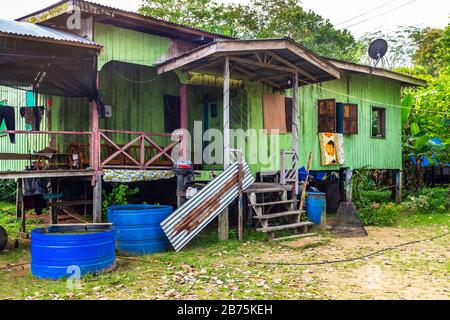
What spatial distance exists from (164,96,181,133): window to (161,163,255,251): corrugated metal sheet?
401 cm

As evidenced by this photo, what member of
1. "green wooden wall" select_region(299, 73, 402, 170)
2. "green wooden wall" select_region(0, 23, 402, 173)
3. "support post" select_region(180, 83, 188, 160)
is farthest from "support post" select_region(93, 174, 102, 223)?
"green wooden wall" select_region(299, 73, 402, 170)

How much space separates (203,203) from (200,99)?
5.14 metres

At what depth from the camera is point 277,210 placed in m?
11.8

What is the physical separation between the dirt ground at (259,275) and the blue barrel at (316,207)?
1738 millimetres

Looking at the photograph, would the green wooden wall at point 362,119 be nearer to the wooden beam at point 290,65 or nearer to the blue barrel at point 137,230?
the wooden beam at point 290,65

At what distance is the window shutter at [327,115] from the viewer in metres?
14.1

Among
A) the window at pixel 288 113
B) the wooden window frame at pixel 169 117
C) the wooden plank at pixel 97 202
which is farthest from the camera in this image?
the window at pixel 288 113

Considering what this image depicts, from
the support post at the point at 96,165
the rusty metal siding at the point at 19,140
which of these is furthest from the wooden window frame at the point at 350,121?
the rusty metal siding at the point at 19,140

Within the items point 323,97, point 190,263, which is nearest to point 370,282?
point 190,263

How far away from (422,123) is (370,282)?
1239 cm

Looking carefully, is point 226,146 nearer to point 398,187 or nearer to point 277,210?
point 277,210

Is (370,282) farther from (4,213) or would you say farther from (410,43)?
(410,43)

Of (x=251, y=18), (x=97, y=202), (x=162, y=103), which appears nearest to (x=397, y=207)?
(x=162, y=103)

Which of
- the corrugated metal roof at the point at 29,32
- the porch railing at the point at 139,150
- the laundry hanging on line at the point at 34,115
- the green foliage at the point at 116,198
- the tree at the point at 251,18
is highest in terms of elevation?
the tree at the point at 251,18
